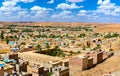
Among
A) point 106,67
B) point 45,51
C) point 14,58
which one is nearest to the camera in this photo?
point 106,67

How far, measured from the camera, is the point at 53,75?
51.7ft

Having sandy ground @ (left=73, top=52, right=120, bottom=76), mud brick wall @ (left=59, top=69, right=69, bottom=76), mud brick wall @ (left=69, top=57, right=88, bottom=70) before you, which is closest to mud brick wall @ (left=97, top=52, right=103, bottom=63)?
sandy ground @ (left=73, top=52, right=120, bottom=76)

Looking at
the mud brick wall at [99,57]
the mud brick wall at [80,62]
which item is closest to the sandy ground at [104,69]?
the mud brick wall at [80,62]

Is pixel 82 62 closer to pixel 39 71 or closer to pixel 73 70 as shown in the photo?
pixel 73 70

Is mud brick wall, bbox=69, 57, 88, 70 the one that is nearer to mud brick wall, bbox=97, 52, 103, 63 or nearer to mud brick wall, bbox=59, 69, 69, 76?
mud brick wall, bbox=59, 69, 69, 76

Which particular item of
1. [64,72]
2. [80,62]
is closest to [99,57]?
[80,62]

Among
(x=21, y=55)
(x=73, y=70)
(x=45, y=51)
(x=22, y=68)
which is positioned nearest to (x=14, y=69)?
(x=22, y=68)

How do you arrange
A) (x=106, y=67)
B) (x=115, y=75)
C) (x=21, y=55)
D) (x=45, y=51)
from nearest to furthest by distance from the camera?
(x=115, y=75)
(x=106, y=67)
(x=21, y=55)
(x=45, y=51)

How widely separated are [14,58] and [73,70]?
894cm

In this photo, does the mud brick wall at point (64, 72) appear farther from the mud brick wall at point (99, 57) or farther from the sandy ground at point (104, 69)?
the mud brick wall at point (99, 57)

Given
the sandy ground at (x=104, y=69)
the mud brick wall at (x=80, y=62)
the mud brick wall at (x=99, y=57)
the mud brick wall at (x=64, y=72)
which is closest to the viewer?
the sandy ground at (x=104, y=69)

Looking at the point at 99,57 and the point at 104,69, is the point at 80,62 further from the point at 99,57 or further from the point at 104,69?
the point at 99,57

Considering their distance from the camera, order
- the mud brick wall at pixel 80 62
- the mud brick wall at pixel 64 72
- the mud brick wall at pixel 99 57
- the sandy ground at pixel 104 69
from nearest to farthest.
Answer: the sandy ground at pixel 104 69
the mud brick wall at pixel 80 62
the mud brick wall at pixel 64 72
the mud brick wall at pixel 99 57

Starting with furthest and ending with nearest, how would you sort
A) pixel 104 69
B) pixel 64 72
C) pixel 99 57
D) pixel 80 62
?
pixel 99 57
pixel 64 72
pixel 80 62
pixel 104 69
